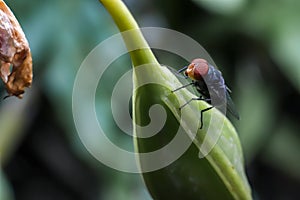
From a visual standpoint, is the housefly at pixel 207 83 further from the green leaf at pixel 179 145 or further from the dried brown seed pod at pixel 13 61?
the dried brown seed pod at pixel 13 61

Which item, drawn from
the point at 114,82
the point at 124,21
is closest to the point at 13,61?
the point at 124,21

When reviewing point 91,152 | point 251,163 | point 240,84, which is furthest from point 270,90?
point 91,152

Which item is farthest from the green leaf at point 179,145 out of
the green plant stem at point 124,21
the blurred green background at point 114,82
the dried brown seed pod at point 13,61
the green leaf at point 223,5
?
the green leaf at point 223,5

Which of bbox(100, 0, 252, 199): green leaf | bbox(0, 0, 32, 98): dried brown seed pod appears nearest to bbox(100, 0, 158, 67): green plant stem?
bbox(100, 0, 252, 199): green leaf

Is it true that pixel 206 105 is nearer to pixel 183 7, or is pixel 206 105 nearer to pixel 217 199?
pixel 217 199

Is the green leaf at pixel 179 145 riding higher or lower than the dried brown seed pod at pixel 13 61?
lower

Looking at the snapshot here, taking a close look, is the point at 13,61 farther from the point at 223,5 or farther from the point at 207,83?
the point at 223,5
